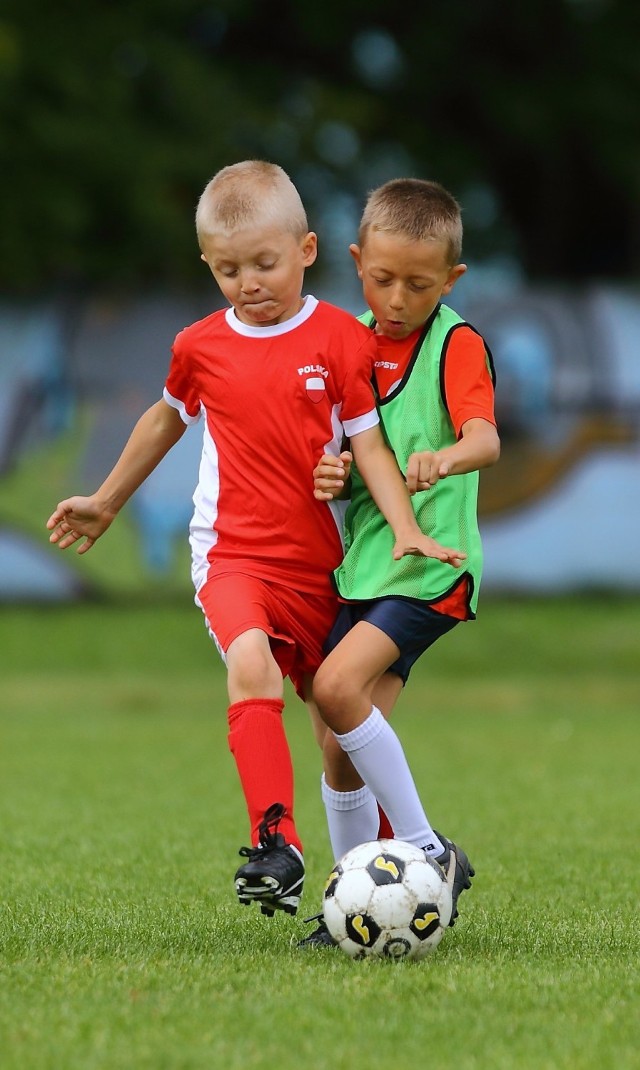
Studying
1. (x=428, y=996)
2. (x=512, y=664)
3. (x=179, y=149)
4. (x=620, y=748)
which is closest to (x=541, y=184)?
(x=179, y=149)

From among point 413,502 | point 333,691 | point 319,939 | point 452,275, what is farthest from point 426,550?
point 319,939

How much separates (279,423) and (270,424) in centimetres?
3

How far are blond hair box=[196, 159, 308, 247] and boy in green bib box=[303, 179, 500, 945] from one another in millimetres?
236

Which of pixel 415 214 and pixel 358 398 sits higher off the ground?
pixel 415 214

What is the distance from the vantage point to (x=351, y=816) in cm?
480

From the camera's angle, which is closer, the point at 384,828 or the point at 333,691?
the point at 333,691

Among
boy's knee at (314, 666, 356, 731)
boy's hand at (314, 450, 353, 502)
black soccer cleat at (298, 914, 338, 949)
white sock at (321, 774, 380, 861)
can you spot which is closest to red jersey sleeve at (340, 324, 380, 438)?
boy's hand at (314, 450, 353, 502)

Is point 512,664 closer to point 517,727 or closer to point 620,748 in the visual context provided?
point 517,727

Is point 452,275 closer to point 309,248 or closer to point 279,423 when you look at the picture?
point 309,248

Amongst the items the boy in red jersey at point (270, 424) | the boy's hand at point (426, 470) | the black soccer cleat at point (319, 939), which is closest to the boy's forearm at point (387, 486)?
the boy in red jersey at point (270, 424)

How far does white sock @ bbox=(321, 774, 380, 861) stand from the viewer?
4781 millimetres

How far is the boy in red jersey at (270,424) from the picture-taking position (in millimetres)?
4461

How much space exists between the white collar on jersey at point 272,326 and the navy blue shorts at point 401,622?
0.82 meters

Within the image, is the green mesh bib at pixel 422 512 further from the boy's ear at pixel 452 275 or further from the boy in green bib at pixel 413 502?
the boy's ear at pixel 452 275
